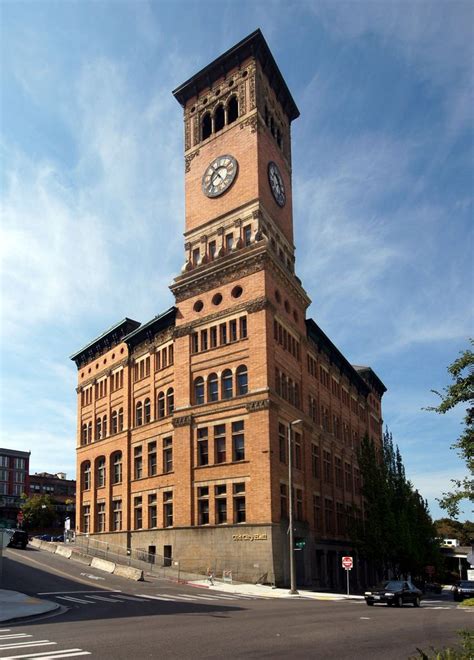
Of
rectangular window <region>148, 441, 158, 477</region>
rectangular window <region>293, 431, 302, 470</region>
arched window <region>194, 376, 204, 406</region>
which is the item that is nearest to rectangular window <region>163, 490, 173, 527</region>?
rectangular window <region>148, 441, 158, 477</region>

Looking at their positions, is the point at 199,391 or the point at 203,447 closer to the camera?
the point at 203,447

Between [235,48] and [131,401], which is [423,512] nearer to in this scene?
[131,401]

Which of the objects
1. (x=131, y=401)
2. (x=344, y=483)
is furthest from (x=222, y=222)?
(x=344, y=483)

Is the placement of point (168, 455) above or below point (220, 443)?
below

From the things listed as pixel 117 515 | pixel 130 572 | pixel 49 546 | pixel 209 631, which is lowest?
pixel 130 572

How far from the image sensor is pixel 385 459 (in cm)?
6047

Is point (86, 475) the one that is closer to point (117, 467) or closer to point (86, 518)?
point (86, 518)

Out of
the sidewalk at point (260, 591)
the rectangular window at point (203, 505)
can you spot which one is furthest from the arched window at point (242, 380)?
the sidewalk at point (260, 591)

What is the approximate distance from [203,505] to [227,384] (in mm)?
9176

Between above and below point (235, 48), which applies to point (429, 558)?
below

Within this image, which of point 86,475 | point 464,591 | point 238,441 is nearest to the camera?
point 464,591

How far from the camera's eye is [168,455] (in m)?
55.0

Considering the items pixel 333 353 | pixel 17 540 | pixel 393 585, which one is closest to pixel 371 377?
pixel 333 353

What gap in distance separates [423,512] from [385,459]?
33.4ft
